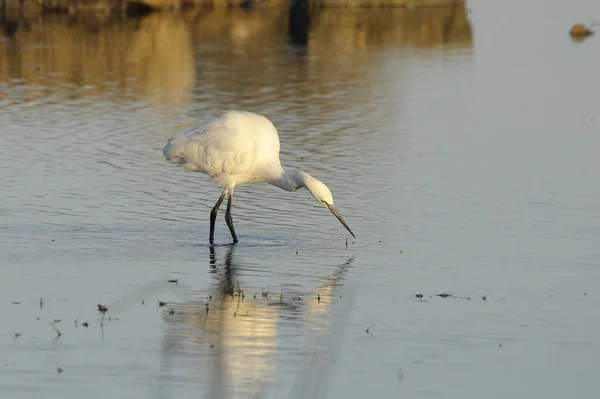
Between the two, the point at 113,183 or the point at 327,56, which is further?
the point at 327,56

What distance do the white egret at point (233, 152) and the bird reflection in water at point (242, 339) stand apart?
1.85 metres

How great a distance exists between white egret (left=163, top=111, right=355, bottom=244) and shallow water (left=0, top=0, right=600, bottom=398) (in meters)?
0.55

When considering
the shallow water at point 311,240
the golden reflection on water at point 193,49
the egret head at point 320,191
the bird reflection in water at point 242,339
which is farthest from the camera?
the golden reflection on water at point 193,49

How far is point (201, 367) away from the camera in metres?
8.38

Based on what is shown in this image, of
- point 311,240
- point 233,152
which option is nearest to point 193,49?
point 233,152

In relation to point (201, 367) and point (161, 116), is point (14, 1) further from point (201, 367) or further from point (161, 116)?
point (201, 367)

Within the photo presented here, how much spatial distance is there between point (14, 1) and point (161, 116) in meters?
21.4

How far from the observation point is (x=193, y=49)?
31.8m

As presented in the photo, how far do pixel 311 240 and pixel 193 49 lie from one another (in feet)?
64.6

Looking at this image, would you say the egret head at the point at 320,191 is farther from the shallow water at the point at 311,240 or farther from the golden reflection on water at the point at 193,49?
the golden reflection on water at the point at 193,49

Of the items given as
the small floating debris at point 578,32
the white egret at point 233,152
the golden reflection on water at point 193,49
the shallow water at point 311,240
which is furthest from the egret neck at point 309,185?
the small floating debris at point 578,32

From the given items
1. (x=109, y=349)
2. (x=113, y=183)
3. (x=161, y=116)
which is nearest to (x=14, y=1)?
(x=161, y=116)

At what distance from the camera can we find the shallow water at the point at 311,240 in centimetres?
849

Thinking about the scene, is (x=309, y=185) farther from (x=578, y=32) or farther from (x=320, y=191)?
(x=578, y=32)
